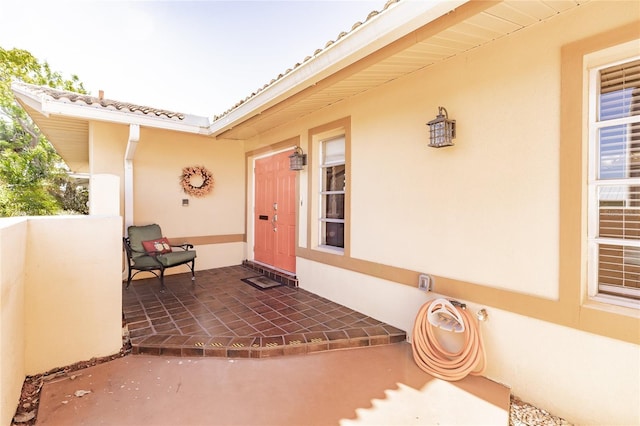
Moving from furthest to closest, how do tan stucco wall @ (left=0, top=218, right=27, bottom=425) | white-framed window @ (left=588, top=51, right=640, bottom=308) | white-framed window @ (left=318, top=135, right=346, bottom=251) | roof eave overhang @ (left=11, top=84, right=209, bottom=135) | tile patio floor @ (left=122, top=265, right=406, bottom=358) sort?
white-framed window @ (left=318, top=135, right=346, bottom=251)
roof eave overhang @ (left=11, top=84, right=209, bottom=135)
tile patio floor @ (left=122, top=265, right=406, bottom=358)
white-framed window @ (left=588, top=51, right=640, bottom=308)
tan stucco wall @ (left=0, top=218, right=27, bottom=425)

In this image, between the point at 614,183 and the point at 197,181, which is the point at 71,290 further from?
the point at 614,183

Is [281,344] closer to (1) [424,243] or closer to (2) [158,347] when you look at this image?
(2) [158,347]

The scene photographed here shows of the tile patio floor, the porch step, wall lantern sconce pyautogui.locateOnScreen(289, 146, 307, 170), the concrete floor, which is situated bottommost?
the concrete floor

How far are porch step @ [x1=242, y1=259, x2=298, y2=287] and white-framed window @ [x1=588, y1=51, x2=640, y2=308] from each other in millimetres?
3812

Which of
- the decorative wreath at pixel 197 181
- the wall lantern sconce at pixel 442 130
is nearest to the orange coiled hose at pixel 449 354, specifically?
the wall lantern sconce at pixel 442 130

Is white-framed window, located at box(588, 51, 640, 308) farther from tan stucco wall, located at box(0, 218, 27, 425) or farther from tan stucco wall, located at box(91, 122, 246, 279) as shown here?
tan stucco wall, located at box(91, 122, 246, 279)

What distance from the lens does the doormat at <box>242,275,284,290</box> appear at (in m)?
4.82

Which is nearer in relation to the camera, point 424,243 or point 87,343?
point 87,343

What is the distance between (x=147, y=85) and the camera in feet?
37.1

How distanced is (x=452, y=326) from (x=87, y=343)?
137 inches

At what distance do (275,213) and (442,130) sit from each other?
367cm

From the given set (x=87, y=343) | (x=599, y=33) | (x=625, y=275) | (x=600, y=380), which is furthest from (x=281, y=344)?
(x=599, y=33)

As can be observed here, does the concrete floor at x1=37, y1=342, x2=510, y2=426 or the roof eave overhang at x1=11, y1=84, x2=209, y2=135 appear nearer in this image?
the concrete floor at x1=37, y1=342, x2=510, y2=426

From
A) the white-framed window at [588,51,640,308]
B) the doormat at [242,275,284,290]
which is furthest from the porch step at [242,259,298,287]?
the white-framed window at [588,51,640,308]
